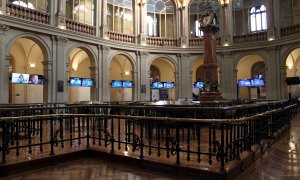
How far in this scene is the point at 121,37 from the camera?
18.6 m

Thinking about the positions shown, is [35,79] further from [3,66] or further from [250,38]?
[250,38]

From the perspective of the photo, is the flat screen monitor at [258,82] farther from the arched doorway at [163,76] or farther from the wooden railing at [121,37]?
the wooden railing at [121,37]

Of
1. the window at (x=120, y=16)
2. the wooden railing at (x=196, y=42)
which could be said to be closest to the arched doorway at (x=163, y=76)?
the wooden railing at (x=196, y=42)

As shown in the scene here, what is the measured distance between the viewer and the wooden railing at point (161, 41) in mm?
20000

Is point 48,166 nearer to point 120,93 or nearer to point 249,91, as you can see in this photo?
point 120,93

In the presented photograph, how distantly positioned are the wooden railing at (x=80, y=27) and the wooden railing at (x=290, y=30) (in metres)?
13.2

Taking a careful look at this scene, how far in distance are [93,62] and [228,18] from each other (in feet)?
36.8

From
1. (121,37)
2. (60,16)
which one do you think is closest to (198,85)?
(121,37)

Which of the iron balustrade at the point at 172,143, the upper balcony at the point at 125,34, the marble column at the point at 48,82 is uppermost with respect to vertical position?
the upper balcony at the point at 125,34

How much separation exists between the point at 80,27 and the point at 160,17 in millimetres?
7565

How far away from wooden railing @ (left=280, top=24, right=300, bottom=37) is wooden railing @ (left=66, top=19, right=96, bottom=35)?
13164 mm

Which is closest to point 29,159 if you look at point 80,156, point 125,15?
point 80,156

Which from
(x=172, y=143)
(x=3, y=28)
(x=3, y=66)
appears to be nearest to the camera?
(x=172, y=143)

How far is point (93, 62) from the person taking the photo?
55.8ft
